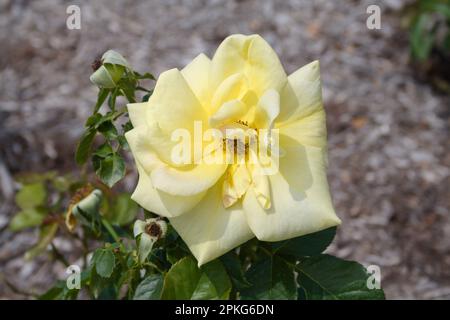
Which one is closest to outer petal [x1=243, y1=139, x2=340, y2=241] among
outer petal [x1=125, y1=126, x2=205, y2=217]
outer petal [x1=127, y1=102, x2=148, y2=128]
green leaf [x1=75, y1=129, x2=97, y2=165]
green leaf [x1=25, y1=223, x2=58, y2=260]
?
outer petal [x1=125, y1=126, x2=205, y2=217]

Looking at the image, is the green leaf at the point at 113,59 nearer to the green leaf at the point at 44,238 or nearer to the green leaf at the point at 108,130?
the green leaf at the point at 108,130

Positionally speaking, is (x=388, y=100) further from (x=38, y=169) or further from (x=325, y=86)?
(x=38, y=169)

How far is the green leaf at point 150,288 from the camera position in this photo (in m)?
1.10

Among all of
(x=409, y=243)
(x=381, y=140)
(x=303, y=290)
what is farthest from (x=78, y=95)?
(x=303, y=290)

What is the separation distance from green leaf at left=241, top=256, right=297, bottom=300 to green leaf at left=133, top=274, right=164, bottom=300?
156 mm

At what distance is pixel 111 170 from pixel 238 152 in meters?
0.22

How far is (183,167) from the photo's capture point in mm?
1021

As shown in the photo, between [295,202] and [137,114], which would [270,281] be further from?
[137,114]

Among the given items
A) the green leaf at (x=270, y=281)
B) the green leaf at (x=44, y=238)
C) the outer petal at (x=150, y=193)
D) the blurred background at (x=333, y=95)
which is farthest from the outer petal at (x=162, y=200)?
the blurred background at (x=333, y=95)

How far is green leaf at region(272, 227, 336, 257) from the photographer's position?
1.18 m

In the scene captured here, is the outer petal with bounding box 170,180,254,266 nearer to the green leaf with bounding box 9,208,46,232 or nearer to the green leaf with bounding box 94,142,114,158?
the green leaf with bounding box 94,142,114,158

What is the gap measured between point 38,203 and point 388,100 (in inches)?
68.0

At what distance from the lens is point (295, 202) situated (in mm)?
991

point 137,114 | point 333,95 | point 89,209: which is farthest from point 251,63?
point 333,95
